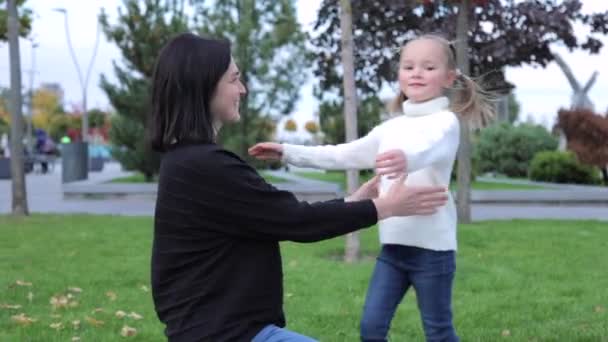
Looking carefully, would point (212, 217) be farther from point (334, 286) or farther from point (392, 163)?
point (334, 286)

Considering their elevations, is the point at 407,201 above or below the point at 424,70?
below

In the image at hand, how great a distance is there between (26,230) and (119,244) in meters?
1.94

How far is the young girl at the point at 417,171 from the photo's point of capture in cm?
301

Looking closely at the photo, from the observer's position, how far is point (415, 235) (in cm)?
302

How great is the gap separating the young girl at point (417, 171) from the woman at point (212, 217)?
783mm

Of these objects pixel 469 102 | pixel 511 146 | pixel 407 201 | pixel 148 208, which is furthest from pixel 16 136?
pixel 511 146

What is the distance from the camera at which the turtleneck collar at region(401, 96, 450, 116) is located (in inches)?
121

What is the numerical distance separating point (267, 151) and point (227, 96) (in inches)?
30.5

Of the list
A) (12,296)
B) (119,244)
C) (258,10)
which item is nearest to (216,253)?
(12,296)

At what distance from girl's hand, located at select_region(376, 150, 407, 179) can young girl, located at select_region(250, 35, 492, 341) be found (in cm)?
26

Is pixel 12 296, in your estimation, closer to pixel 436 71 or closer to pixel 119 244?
pixel 119 244

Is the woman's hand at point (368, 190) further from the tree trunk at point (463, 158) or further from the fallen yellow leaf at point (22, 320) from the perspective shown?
the tree trunk at point (463, 158)

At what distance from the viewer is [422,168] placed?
288 centimetres

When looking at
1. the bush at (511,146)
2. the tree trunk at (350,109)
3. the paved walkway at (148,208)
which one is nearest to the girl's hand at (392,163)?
the tree trunk at (350,109)
